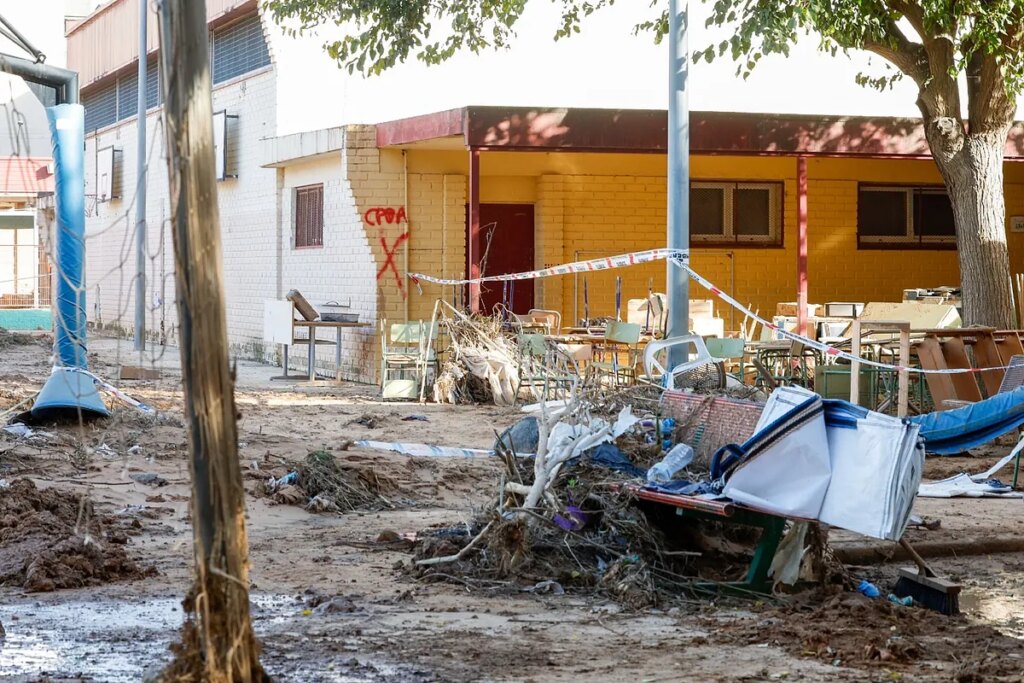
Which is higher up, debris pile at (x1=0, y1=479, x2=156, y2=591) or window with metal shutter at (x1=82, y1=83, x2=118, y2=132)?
window with metal shutter at (x1=82, y1=83, x2=118, y2=132)

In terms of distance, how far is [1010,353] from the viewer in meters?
13.2

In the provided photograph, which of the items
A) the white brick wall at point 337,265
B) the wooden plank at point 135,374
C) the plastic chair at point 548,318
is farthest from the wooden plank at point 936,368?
the wooden plank at point 135,374

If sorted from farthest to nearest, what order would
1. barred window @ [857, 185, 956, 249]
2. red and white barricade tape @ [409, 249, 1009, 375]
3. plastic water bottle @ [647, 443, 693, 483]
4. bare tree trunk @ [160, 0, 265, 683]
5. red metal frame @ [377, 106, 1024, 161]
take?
barred window @ [857, 185, 956, 249] → red metal frame @ [377, 106, 1024, 161] → red and white barricade tape @ [409, 249, 1009, 375] → plastic water bottle @ [647, 443, 693, 483] → bare tree trunk @ [160, 0, 265, 683]

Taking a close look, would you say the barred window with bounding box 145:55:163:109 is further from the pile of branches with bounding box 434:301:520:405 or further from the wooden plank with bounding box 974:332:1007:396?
the wooden plank with bounding box 974:332:1007:396

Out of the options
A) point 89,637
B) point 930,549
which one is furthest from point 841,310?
point 89,637

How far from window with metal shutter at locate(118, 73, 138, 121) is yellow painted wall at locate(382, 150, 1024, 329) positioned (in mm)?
12221

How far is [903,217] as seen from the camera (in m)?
21.0

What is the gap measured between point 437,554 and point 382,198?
10.9 meters

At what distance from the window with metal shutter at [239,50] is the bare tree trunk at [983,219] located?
10531 mm

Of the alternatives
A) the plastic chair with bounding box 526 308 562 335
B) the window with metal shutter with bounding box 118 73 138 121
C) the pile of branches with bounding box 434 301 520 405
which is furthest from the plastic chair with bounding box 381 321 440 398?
the window with metal shutter with bounding box 118 73 138 121

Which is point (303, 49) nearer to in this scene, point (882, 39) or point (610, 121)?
point (610, 121)

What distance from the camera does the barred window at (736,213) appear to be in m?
20.1

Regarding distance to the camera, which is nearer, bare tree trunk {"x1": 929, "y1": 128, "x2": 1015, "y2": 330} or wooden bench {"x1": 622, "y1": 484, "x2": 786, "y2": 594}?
wooden bench {"x1": 622, "y1": 484, "x2": 786, "y2": 594}

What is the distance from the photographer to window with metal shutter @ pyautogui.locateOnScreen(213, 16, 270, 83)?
827 inches
